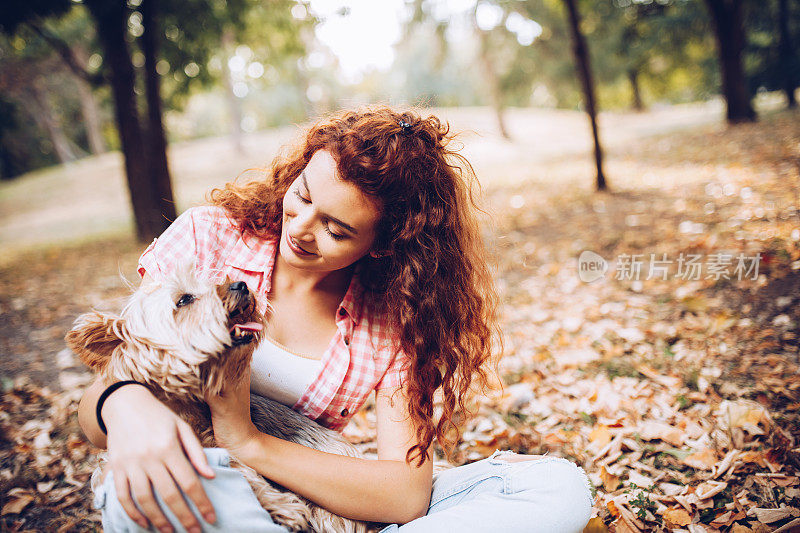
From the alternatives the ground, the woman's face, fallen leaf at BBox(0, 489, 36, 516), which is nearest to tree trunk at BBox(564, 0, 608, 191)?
the ground

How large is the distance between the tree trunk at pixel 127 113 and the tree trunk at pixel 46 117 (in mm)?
27001

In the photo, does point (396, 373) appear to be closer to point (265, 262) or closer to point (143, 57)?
point (265, 262)

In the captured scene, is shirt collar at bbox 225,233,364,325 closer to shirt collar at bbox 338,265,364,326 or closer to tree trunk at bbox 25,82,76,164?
shirt collar at bbox 338,265,364,326

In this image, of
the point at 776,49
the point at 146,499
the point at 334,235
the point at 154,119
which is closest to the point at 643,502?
the point at 334,235

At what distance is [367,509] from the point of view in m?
1.73

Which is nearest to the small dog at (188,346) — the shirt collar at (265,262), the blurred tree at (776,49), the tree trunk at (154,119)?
the shirt collar at (265,262)

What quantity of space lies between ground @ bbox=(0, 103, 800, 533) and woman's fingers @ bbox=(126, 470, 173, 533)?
752mm

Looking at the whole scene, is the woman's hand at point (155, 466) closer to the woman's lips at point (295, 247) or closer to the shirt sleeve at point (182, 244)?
the shirt sleeve at point (182, 244)

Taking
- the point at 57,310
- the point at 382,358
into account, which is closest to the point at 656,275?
the point at 382,358

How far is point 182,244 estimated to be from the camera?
194 cm

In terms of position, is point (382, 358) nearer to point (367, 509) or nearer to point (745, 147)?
point (367, 509)

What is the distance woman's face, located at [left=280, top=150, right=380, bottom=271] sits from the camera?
5.99 ft

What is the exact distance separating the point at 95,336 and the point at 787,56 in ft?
65.2

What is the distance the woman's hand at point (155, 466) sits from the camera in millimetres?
1277
